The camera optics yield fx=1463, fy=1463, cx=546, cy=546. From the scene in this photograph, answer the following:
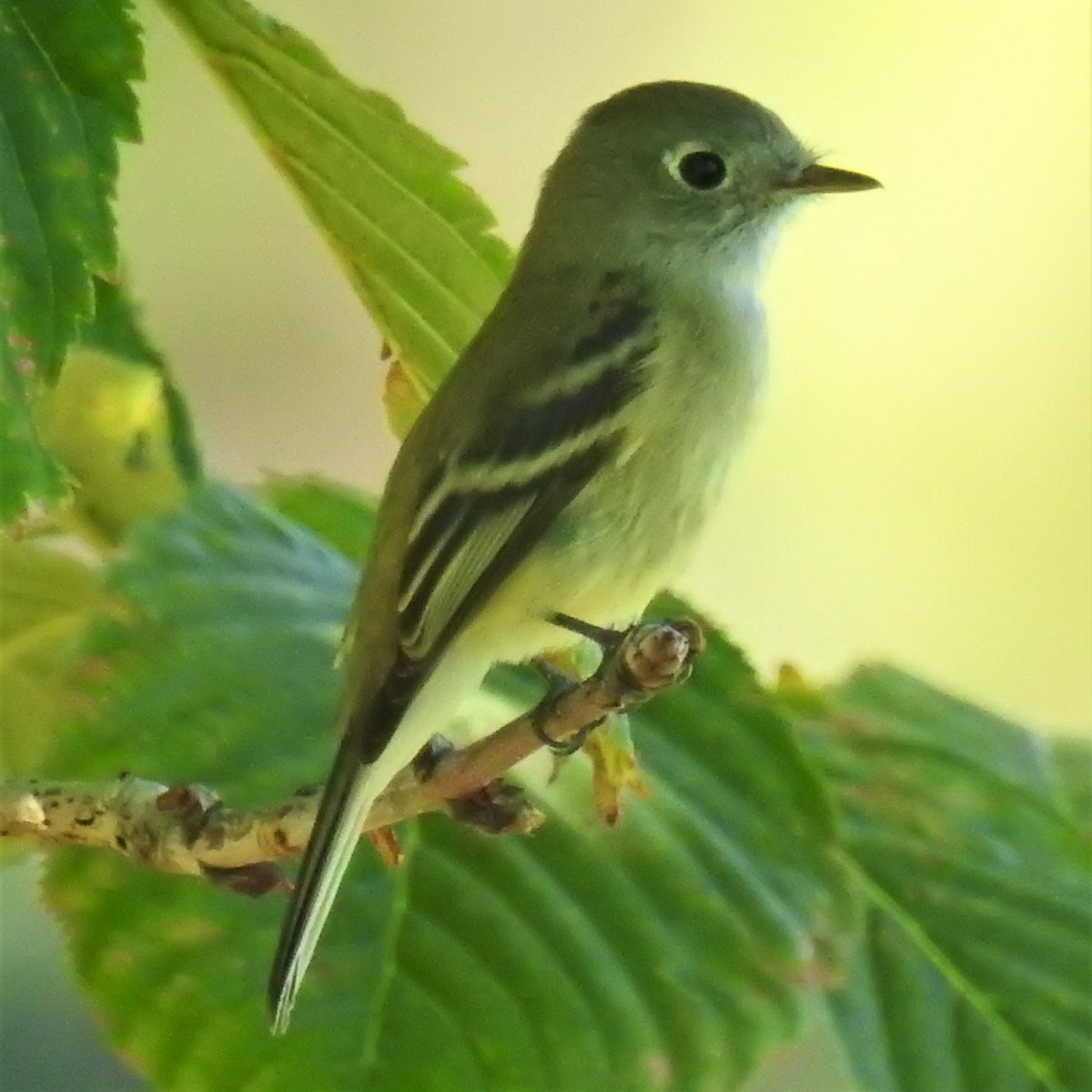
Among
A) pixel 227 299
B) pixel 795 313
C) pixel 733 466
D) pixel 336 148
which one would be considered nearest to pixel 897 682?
pixel 733 466

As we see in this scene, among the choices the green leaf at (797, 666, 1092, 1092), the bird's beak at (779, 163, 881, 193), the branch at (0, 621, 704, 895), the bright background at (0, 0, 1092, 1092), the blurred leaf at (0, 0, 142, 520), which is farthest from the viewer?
the bright background at (0, 0, 1092, 1092)

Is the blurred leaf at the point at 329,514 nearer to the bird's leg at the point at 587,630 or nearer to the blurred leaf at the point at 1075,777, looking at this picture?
the bird's leg at the point at 587,630

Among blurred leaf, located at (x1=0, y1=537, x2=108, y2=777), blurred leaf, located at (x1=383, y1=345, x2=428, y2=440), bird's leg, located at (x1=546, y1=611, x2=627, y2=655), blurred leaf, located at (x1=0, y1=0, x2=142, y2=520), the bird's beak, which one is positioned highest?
the bird's beak

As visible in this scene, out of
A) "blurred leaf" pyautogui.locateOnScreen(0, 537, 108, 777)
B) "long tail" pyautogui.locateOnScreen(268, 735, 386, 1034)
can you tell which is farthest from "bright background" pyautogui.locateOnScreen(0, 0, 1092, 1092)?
"long tail" pyautogui.locateOnScreen(268, 735, 386, 1034)

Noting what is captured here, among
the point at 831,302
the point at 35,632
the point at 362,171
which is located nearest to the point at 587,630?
the point at 362,171

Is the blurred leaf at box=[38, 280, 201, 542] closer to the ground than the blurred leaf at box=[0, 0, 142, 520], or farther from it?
closer to the ground

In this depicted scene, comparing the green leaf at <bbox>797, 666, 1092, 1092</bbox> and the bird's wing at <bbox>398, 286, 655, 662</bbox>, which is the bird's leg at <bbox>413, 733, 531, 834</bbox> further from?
the green leaf at <bbox>797, 666, 1092, 1092</bbox>

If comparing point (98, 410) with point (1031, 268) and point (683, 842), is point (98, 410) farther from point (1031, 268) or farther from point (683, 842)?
point (1031, 268)
